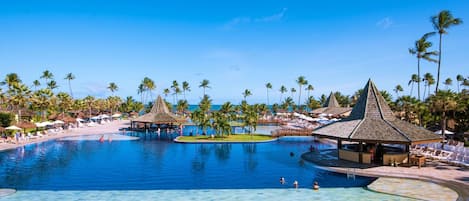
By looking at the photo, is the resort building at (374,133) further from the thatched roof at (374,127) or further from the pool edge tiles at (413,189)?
the pool edge tiles at (413,189)

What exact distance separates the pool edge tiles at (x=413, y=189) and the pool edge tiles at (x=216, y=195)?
76cm

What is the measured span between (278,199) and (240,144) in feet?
67.8

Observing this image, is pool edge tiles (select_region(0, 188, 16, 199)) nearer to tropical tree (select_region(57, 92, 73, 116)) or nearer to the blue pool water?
the blue pool water

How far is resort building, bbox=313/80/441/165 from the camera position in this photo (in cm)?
2267

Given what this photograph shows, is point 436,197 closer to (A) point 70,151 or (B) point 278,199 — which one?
(B) point 278,199

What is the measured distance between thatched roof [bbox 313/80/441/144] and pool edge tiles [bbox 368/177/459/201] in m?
3.84

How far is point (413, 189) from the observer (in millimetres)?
17219

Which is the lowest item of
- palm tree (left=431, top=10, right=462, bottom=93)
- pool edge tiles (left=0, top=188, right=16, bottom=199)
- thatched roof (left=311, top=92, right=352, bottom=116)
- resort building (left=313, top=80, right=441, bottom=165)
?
pool edge tiles (left=0, top=188, right=16, bottom=199)

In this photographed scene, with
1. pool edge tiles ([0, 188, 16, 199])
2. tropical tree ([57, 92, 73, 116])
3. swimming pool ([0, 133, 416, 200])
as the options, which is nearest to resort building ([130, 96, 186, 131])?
swimming pool ([0, 133, 416, 200])

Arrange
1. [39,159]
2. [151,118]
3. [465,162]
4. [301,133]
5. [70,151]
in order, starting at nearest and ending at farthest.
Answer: [465,162] → [39,159] → [70,151] → [301,133] → [151,118]

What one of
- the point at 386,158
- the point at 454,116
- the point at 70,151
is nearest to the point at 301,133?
the point at 454,116

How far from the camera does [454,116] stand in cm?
3700

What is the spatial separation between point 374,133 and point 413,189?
6.48 metres

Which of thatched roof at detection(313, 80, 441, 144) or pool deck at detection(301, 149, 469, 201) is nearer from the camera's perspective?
pool deck at detection(301, 149, 469, 201)
